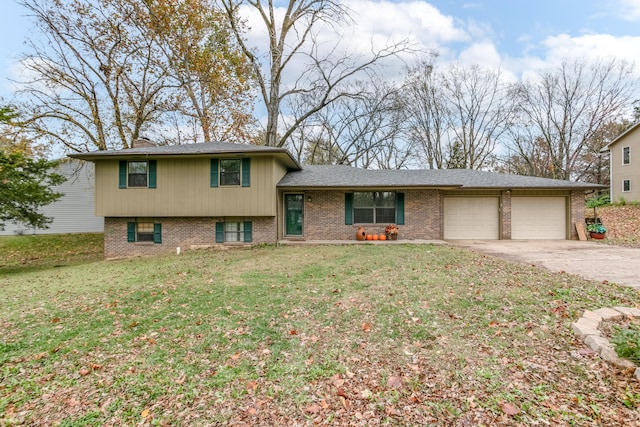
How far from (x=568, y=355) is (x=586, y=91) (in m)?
29.0

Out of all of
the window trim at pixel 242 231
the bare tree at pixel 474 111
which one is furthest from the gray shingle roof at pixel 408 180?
the bare tree at pixel 474 111

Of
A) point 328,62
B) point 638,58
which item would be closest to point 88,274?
point 328,62

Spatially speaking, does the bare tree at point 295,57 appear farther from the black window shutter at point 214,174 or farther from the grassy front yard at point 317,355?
the grassy front yard at point 317,355

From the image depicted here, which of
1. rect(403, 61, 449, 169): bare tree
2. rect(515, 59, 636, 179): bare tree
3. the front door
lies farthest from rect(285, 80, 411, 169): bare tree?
the front door

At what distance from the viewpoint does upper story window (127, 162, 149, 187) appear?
1174 centimetres

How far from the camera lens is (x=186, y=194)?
11570 mm

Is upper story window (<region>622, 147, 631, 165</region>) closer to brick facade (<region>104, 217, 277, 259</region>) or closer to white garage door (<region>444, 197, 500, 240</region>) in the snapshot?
white garage door (<region>444, 197, 500, 240</region>)

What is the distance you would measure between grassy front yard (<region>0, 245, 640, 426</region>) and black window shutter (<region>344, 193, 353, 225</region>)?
6.37 metres

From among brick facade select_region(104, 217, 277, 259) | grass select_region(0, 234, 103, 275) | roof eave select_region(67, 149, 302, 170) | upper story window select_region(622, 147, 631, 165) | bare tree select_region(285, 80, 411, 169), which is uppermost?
bare tree select_region(285, 80, 411, 169)

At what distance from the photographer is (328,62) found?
708 inches

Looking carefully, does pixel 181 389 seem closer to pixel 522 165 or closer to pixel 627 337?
pixel 627 337

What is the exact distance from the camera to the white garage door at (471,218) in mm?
13156

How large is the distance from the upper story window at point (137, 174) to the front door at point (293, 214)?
5.46m

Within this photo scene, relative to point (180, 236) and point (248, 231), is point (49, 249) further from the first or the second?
point (248, 231)
